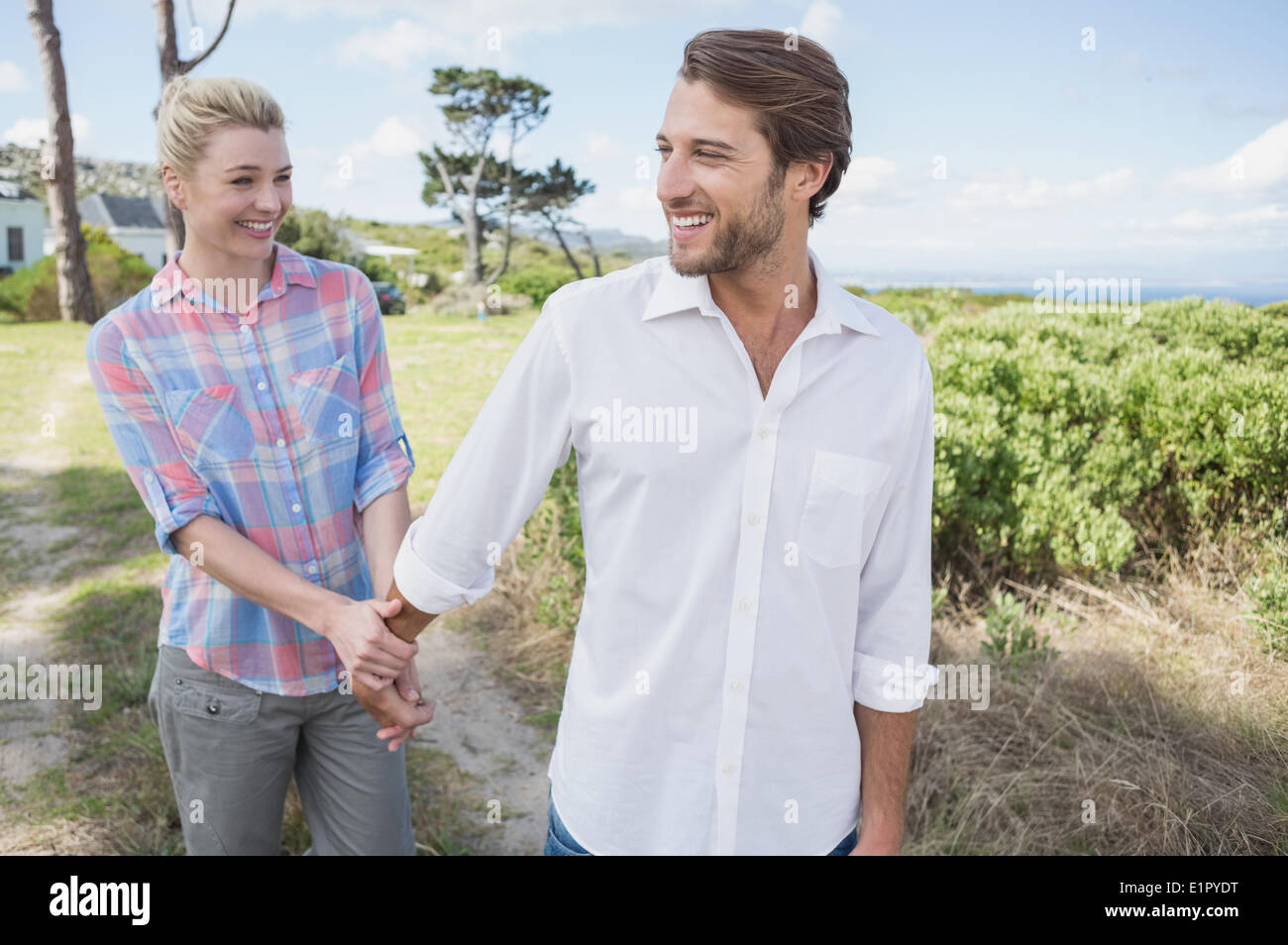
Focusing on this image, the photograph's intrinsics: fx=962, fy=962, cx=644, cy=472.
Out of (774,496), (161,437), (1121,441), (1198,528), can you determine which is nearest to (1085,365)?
(1121,441)

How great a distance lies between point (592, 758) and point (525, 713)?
3.03m

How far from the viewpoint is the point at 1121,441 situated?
18.3 ft

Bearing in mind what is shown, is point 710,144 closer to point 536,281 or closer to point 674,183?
point 674,183

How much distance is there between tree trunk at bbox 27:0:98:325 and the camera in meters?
13.4

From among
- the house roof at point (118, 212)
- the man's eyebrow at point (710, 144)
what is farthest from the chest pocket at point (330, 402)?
the house roof at point (118, 212)

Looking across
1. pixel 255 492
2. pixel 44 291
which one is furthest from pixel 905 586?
pixel 44 291

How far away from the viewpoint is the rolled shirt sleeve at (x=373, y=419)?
8.55 ft

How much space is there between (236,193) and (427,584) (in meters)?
1.14

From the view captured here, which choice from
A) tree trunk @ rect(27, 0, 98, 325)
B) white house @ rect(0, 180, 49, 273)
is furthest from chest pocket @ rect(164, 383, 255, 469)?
white house @ rect(0, 180, 49, 273)

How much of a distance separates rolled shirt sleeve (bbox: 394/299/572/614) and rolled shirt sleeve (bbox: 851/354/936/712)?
678 mm

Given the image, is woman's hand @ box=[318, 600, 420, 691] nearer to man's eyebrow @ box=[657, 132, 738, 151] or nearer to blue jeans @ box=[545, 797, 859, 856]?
blue jeans @ box=[545, 797, 859, 856]

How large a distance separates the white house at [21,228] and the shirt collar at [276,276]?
4911 cm

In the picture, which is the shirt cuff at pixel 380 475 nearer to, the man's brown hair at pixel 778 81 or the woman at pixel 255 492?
the woman at pixel 255 492

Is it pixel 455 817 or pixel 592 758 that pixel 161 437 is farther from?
pixel 455 817
